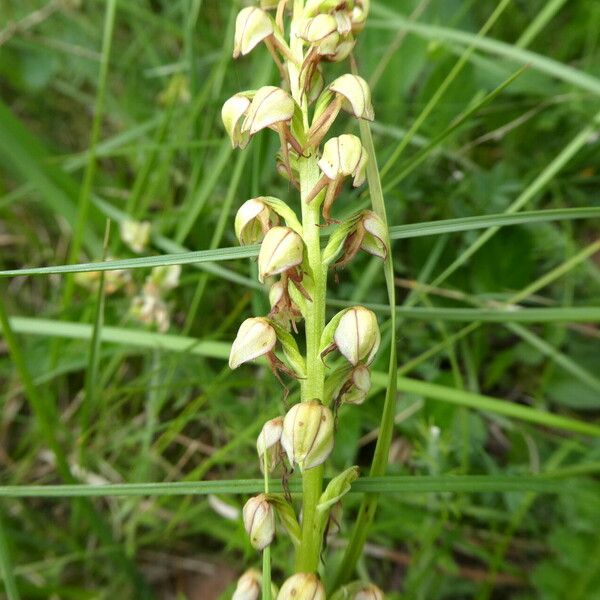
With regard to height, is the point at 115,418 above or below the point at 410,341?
below

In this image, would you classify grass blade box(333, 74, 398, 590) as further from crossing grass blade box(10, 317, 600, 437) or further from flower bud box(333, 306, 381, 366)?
crossing grass blade box(10, 317, 600, 437)

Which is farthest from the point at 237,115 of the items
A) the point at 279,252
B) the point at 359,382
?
the point at 359,382

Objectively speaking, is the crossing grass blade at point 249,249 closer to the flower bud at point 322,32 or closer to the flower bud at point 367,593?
the flower bud at point 322,32

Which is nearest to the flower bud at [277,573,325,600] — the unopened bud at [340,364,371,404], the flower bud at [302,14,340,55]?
the unopened bud at [340,364,371,404]

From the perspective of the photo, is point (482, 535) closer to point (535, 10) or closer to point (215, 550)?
point (215, 550)

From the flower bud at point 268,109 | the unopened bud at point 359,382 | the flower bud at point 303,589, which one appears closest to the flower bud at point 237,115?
the flower bud at point 268,109

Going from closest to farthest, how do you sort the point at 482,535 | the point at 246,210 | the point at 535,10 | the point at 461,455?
the point at 246,210, the point at 461,455, the point at 482,535, the point at 535,10

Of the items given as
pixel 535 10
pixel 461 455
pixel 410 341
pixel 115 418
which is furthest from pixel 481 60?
pixel 115 418
